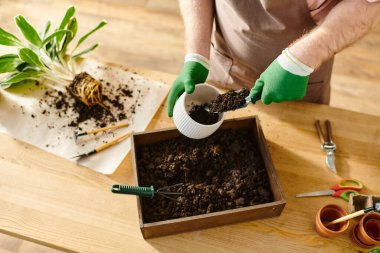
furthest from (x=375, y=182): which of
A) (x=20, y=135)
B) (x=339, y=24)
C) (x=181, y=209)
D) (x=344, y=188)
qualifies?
(x=20, y=135)

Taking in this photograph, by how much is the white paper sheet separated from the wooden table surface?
3cm

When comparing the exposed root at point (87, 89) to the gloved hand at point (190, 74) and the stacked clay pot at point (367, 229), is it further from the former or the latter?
the stacked clay pot at point (367, 229)

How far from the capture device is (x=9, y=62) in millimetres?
1356

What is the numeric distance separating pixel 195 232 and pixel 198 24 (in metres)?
0.71

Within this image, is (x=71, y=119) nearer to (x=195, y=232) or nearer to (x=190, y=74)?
(x=190, y=74)

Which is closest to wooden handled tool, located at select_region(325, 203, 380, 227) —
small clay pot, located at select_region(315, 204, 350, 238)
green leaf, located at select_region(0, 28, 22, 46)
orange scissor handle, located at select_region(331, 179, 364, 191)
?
small clay pot, located at select_region(315, 204, 350, 238)

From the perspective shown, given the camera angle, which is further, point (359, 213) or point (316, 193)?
point (316, 193)

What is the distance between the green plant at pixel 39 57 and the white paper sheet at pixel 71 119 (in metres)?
0.06

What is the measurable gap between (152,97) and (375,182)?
83cm

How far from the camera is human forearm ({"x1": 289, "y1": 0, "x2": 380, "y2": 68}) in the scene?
103cm

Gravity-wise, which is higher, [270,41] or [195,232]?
[270,41]

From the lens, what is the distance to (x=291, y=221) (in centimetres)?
110

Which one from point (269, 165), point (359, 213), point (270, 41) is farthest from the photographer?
point (270, 41)

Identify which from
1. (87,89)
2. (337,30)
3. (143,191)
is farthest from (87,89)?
(337,30)
